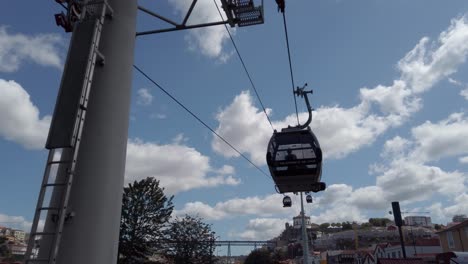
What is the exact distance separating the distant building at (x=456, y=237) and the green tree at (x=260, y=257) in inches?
869

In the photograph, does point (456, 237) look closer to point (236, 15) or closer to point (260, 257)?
point (260, 257)

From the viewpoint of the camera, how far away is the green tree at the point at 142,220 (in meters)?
29.1

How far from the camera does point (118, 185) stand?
427cm

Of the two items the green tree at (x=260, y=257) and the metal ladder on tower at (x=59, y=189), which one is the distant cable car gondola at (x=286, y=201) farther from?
the green tree at (x=260, y=257)

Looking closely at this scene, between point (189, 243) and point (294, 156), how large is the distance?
69.1ft

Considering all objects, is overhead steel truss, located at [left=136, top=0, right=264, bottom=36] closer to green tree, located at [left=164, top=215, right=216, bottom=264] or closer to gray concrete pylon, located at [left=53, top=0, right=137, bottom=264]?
gray concrete pylon, located at [left=53, top=0, right=137, bottom=264]

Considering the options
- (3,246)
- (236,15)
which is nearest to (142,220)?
(236,15)

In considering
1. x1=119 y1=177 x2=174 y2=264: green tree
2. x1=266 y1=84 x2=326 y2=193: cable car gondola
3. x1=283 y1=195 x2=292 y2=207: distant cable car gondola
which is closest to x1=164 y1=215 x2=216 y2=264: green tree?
x1=119 y1=177 x2=174 y2=264: green tree

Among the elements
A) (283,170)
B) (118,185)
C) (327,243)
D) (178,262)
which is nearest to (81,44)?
(118,185)


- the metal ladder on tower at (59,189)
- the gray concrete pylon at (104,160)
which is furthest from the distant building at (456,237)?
the metal ladder on tower at (59,189)

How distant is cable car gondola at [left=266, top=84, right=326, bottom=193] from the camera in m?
13.9

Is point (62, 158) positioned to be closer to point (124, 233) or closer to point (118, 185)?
point (118, 185)

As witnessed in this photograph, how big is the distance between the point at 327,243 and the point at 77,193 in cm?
17263

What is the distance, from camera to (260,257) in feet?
178
